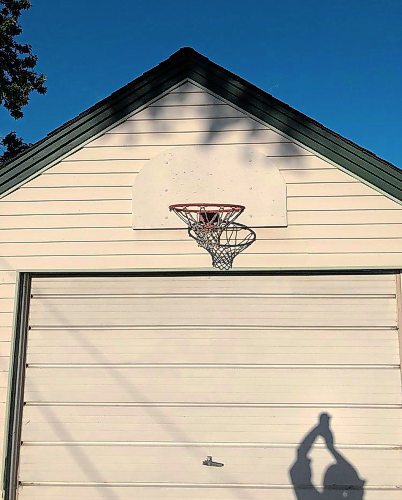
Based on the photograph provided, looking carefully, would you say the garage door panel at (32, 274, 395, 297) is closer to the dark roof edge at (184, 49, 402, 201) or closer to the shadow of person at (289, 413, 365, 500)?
the dark roof edge at (184, 49, 402, 201)

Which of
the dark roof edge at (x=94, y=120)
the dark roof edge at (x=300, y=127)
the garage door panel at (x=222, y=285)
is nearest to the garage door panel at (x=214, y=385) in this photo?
the garage door panel at (x=222, y=285)

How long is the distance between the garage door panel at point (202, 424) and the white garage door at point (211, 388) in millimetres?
12

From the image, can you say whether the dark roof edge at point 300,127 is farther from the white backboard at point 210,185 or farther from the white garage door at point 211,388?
the white garage door at point 211,388

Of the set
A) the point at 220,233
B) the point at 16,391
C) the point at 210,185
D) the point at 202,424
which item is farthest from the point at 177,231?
the point at 16,391

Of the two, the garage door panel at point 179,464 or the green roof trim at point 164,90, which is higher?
the green roof trim at point 164,90

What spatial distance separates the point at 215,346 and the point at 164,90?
318 cm

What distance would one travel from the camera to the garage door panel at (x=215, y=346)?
20.1ft

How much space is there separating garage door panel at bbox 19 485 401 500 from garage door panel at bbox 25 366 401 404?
952mm

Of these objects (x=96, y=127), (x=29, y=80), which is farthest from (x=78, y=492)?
(x=29, y=80)

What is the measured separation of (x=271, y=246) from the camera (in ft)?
20.5

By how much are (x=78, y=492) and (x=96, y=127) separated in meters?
4.25

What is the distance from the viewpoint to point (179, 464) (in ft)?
19.6

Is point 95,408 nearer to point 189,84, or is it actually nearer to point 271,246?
point 271,246

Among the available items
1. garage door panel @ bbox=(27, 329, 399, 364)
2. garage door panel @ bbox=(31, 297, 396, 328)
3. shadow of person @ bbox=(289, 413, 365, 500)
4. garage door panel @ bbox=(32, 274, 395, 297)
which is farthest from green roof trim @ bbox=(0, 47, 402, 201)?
shadow of person @ bbox=(289, 413, 365, 500)
